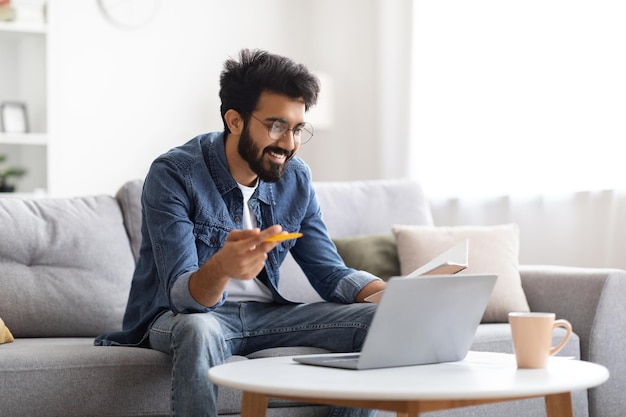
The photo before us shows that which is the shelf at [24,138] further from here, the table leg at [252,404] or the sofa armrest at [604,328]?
the table leg at [252,404]

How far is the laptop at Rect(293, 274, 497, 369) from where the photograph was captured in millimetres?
1438

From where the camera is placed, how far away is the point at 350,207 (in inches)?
119

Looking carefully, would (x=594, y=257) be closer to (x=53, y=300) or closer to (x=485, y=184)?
(x=485, y=184)

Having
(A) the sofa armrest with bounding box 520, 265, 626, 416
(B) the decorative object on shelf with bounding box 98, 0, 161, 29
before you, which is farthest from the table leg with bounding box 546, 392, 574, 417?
(B) the decorative object on shelf with bounding box 98, 0, 161, 29

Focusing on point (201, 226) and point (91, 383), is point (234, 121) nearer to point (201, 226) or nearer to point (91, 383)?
point (201, 226)

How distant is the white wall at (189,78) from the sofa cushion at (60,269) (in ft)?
5.47

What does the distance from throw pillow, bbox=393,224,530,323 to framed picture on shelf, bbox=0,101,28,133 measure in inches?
83.6

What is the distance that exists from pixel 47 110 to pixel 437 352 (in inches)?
120

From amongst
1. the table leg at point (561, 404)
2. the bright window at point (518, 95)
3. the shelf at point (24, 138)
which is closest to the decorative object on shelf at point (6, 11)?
the shelf at point (24, 138)

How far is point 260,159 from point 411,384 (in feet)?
2.93

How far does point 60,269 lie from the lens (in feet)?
8.41

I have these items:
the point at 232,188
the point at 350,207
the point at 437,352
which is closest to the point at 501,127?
the point at 350,207

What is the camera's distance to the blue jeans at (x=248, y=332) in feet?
5.82

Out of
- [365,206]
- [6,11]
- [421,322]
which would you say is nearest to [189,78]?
[6,11]
